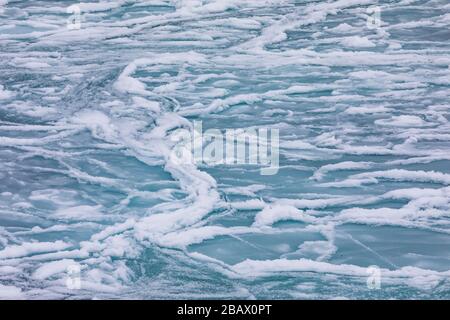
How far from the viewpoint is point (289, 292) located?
276 cm

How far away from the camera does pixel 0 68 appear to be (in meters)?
5.11

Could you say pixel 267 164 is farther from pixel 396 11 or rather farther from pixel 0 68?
pixel 396 11

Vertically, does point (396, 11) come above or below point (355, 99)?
above

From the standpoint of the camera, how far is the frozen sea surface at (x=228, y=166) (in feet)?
9.52

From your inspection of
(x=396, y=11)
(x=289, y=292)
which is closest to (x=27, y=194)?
(x=289, y=292)

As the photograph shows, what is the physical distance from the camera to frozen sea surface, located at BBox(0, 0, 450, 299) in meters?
2.90

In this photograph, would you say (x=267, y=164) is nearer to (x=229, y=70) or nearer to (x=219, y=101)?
(x=219, y=101)

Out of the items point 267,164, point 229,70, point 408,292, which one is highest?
point 229,70

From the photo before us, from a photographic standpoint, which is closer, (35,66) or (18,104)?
(18,104)

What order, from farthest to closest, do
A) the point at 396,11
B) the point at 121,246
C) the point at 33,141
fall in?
the point at 396,11, the point at 33,141, the point at 121,246

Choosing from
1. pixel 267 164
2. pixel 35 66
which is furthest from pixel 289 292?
pixel 35 66

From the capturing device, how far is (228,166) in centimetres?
370

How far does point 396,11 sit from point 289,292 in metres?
3.70

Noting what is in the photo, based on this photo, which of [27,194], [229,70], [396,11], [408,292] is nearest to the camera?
[408,292]
